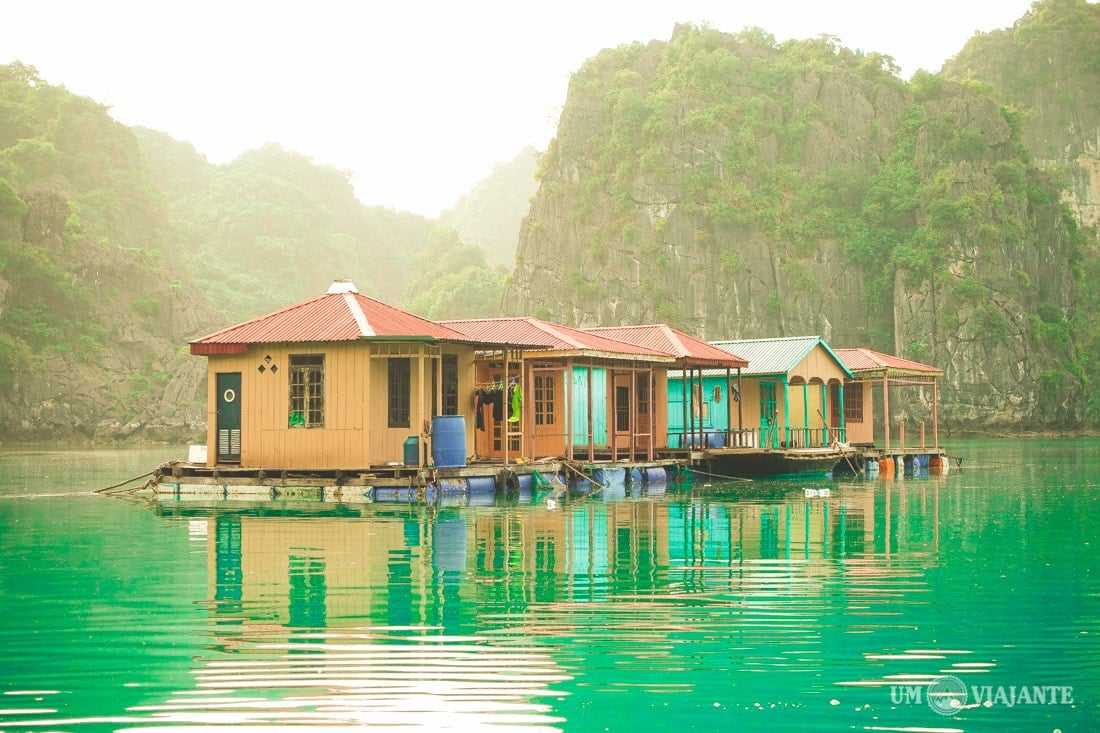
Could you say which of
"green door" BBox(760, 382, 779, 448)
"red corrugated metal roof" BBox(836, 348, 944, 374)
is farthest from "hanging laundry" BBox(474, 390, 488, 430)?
"red corrugated metal roof" BBox(836, 348, 944, 374)

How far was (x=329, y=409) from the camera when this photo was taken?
24141mm

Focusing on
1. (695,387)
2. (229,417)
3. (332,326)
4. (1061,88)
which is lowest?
(229,417)

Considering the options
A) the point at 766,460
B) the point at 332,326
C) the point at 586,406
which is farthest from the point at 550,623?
the point at 766,460

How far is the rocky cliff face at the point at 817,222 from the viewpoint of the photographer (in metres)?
82.6

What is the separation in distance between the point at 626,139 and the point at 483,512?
7563cm

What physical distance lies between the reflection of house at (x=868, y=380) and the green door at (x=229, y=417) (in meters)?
20.1

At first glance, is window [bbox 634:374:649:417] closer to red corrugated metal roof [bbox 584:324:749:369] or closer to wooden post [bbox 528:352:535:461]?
red corrugated metal roof [bbox 584:324:749:369]

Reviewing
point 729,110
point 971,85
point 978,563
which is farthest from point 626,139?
point 978,563

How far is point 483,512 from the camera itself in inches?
838

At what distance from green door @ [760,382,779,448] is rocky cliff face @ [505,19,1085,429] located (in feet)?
152

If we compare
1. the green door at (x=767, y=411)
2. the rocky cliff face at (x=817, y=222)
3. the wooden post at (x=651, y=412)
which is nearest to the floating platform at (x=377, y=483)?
the wooden post at (x=651, y=412)

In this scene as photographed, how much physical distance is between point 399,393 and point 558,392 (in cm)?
640

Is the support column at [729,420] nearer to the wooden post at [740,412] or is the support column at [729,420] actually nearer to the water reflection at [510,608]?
the wooden post at [740,412]

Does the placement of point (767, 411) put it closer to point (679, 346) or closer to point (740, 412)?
point (740, 412)
